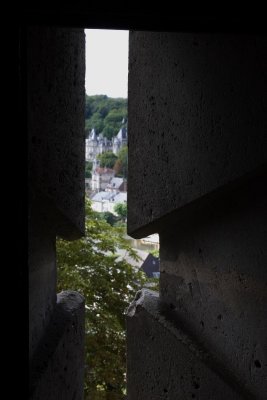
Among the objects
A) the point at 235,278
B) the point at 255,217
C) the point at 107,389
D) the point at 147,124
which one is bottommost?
the point at 107,389

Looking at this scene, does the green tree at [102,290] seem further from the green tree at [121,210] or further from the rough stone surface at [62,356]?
the rough stone surface at [62,356]

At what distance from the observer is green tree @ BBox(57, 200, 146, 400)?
700cm

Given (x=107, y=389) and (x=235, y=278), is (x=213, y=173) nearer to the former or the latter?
(x=235, y=278)

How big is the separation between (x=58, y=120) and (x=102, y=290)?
5.33 metres

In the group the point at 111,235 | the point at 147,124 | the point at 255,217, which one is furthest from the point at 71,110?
the point at 111,235

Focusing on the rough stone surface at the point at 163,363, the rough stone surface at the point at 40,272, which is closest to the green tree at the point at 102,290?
the rough stone surface at the point at 163,363

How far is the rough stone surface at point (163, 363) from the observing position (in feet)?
7.91

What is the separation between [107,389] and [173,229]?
16.7ft

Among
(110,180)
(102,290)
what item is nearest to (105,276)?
(102,290)

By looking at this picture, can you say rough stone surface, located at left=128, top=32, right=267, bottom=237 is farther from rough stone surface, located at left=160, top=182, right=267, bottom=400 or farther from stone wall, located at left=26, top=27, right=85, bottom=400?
stone wall, located at left=26, top=27, right=85, bottom=400

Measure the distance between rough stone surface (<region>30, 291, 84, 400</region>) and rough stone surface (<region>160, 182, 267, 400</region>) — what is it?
547 millimetres

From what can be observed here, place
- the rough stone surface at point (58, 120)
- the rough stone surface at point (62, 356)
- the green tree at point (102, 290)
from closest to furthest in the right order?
the rough stone surface at point (58, 120), the rough stone surface at point (62, 356), the green tree at point (102, 290)

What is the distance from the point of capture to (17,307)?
1.87 metres

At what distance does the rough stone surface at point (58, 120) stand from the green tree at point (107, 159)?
758 centimetres
